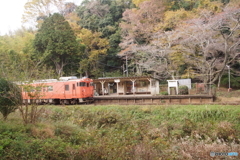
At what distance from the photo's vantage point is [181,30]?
60.0 ft

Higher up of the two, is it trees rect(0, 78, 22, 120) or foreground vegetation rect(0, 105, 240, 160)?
trees rect(0, 78, 22, 120)

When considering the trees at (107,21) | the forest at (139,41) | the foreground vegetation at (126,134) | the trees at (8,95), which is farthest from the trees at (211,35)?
the trees at (8,95)

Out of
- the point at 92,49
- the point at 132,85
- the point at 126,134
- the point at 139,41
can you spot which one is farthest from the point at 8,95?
the point at 92,49

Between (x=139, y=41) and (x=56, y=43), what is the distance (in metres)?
11.5

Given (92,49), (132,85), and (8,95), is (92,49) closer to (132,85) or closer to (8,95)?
(132,85)

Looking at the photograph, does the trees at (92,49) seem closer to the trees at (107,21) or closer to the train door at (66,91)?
the trees at (107,21)

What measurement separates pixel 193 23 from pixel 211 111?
31.5 ft

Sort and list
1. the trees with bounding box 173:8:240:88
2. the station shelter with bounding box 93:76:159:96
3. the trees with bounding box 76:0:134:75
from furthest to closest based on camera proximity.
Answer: the trees with bounding box 76:0:134:75
the station shelter with bounding box 93:76:159:96
the trees with bounding box 173:8:240:88

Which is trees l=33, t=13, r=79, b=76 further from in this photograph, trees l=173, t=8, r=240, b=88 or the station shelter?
trees l=173, t=8, r=240, b=88

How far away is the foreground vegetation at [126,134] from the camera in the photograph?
5.58 metres

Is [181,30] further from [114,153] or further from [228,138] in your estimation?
[114,153]

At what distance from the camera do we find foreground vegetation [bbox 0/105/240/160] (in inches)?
220

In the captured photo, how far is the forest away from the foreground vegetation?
8.87ft

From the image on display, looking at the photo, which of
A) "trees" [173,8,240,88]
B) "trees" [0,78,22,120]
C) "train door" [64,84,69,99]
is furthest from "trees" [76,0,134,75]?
"trees" [0,78,22,120]
